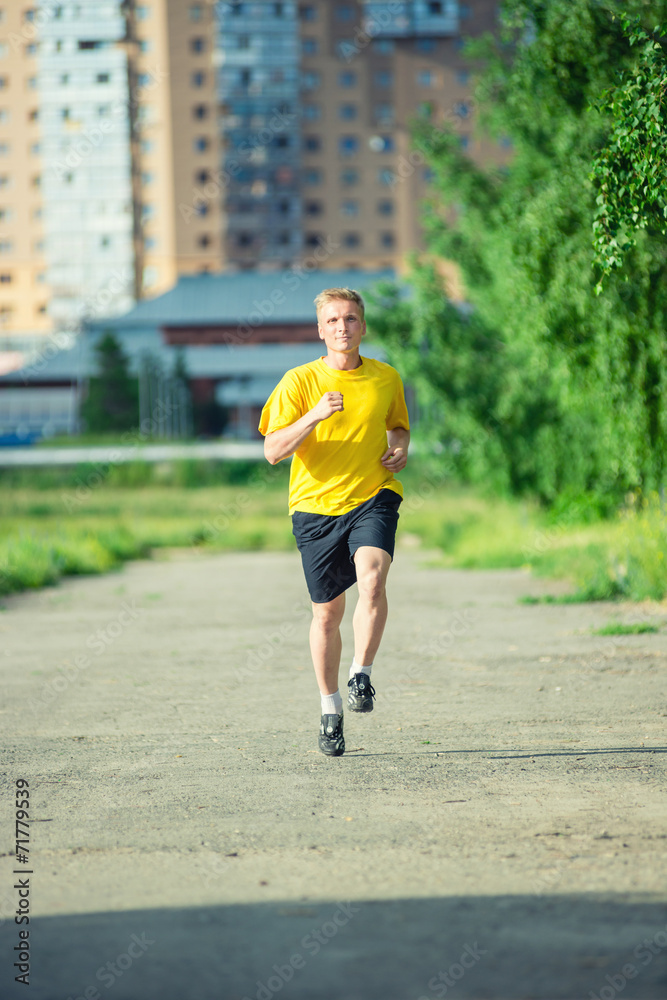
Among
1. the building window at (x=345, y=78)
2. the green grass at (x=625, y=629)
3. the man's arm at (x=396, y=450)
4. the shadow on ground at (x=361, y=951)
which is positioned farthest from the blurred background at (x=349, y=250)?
the shadow on ground at (x=361, y=951)

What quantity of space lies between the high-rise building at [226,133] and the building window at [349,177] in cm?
11

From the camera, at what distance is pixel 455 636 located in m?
10.4

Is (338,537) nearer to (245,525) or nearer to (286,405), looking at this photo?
(286,405)

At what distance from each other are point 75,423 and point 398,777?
236 feet

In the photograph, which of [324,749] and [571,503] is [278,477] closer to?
[571,503]

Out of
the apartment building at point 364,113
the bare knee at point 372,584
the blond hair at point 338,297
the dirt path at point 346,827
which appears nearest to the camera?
the dirt path at point 346,827

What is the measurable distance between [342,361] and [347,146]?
9681cm

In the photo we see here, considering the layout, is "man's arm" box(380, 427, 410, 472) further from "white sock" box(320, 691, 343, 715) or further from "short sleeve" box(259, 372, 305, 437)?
"white sock" box(320, 691, 343, 715)

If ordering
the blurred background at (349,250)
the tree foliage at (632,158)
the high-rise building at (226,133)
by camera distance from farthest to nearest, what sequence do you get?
1. the high-rise building at (226,133)
2. the blurred background at (349,250)
3. the tree foliage at (632,158)

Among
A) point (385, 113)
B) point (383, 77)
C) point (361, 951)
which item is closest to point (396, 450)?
point (361, 951)

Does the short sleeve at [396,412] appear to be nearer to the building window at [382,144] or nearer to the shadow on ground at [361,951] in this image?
the shadow on ground at [361,951]

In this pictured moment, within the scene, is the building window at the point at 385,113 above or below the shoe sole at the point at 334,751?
above

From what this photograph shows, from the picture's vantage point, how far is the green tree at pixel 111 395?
64.6 meters

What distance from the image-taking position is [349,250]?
98312 millimetres
